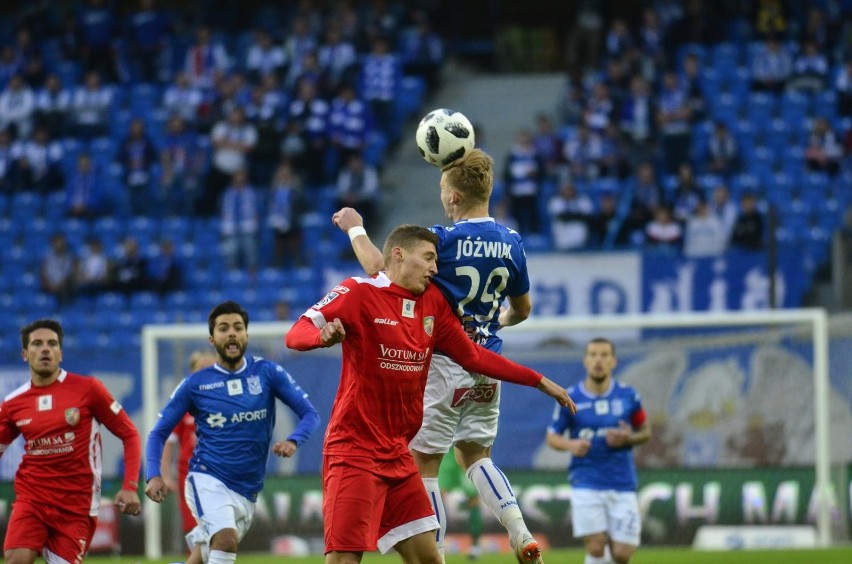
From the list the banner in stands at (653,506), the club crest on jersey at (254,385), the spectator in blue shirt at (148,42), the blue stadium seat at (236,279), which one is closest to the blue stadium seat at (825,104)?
the banner in stands at (653,506)

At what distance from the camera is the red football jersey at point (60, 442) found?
8.46m

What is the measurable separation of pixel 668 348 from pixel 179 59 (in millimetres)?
12074

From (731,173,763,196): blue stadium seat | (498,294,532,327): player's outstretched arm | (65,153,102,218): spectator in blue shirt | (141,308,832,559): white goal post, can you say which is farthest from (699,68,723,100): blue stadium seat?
(498,294,532,327): player's outstretched arm

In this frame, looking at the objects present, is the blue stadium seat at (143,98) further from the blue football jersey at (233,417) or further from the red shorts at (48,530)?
the red shorts at (48,530)

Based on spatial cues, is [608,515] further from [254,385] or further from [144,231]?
[144,231]

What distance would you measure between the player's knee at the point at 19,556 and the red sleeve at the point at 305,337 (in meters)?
2.81

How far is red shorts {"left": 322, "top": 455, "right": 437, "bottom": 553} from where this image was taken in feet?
21.2

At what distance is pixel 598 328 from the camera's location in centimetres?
1446

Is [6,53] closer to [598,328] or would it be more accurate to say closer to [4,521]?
[4,521]

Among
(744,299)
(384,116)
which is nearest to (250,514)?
(744,299)

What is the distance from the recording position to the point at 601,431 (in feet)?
34.7

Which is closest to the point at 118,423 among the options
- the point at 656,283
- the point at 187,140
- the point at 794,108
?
the point at 656,283

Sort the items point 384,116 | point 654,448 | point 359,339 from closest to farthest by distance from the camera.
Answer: point 359,339
point 654,448
point 384,116

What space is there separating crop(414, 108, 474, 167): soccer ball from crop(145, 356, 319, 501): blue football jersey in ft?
6.27
